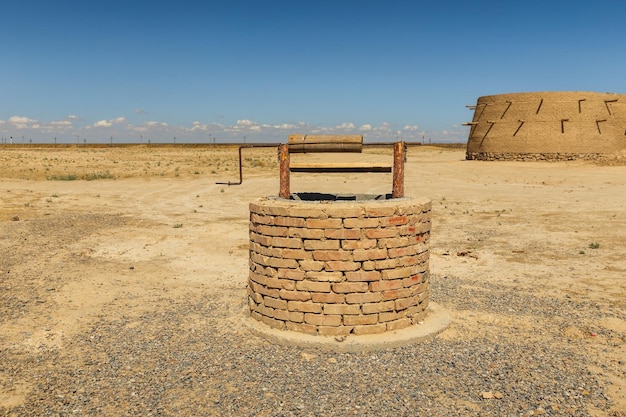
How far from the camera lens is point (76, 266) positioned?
911 cm

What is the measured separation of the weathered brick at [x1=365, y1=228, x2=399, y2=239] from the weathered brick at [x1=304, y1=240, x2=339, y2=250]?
1.21 ft

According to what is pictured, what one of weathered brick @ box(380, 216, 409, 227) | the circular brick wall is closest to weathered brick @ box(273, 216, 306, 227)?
the circular brick wall

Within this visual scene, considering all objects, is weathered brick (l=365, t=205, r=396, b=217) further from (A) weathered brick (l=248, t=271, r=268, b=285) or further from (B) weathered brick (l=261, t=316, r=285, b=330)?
(B) weathered brick (l=261, t=316, r=285, b=330)

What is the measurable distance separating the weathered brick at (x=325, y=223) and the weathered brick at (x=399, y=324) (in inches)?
51.6

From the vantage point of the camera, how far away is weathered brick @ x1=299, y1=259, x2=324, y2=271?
543 cm

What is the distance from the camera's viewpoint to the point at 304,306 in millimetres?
5547

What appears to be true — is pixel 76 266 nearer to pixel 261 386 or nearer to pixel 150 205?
pixel 261 386

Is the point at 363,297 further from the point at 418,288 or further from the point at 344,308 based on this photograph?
the point at 418,288

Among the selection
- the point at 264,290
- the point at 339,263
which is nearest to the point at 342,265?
the point at 339,263

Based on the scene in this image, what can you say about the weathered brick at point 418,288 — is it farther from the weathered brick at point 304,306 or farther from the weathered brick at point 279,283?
the weathered brick at point 279,283

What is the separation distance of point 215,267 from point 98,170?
2711 cm

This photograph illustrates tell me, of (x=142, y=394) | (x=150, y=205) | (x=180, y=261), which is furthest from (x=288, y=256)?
(x=150, y=205)

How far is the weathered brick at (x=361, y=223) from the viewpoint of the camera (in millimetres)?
5359

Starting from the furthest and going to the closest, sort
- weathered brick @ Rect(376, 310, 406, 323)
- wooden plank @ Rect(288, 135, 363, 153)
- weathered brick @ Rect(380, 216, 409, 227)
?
1. wooden plank @ Rect(288, 135, 363, 153)
2. weathered brick @ Rect(376, 310, 406, 323)
3. weathered brick @ Rect(380, 216, 409, 227)
